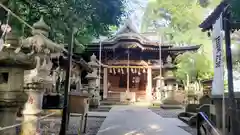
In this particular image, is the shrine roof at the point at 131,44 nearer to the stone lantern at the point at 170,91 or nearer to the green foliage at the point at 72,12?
the stone lantern at the point at 170,91

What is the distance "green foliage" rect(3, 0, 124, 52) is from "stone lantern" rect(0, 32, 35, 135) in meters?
1.11

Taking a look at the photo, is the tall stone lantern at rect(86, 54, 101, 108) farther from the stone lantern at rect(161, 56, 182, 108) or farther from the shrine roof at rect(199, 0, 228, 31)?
the shrine roof at rect(199, 0, 228, 31)

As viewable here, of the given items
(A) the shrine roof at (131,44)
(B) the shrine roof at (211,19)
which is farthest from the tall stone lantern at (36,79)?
(A) the shrine roof at (131,44)

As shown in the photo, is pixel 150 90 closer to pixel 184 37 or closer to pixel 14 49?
pixel 184 37

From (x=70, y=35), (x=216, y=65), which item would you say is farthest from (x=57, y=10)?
(x=216, y=65)

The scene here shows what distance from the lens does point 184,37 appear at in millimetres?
20453

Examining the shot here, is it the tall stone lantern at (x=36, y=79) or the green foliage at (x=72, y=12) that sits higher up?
the green foliage at (x=72, y=12)

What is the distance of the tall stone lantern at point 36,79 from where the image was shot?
3.38 m

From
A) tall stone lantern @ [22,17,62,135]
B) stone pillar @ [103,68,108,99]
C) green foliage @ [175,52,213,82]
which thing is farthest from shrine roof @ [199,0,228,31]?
stone pillar @ [103,68,108,99]

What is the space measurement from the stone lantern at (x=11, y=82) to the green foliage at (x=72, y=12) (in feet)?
3.65

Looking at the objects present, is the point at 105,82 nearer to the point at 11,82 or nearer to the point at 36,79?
the point at 36,79

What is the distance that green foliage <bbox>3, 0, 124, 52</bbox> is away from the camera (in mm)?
4105

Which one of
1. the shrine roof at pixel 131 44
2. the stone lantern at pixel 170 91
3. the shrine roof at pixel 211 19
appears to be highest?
the shrine roof at pixel 131 44

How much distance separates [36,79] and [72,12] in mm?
1488
